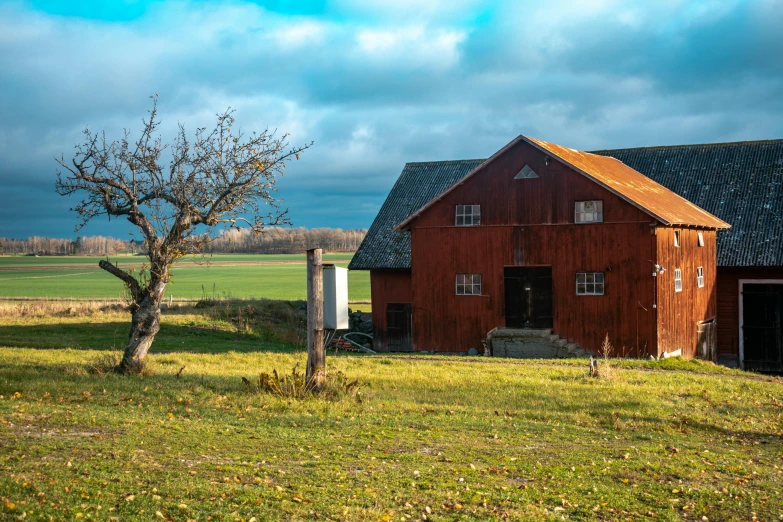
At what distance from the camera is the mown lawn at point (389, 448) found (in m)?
8.39

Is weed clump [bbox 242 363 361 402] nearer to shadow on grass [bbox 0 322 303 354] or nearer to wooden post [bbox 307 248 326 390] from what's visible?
wooden post [bbox 307 248 326 390]

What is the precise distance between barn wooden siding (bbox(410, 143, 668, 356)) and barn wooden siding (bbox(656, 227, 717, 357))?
2.37 ft

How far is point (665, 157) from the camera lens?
127ft

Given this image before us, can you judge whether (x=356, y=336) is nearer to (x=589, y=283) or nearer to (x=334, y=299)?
(x=589, y=283)

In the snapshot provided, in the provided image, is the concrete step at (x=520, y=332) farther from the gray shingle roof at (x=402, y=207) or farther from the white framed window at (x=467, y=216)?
the gray shingle roof at (x=402, y=207)

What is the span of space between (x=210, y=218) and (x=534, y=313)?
14851mm

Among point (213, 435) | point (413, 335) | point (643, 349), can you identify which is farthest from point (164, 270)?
point (643, 349)

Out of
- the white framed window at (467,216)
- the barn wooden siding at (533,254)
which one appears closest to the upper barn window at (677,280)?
the barn wooden siding at (533,254)

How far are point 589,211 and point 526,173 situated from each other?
2735mm

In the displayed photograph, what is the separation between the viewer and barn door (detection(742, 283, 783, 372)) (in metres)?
31.4

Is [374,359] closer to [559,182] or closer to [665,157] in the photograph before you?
[559,182]

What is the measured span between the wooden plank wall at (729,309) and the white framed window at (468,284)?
1036cm

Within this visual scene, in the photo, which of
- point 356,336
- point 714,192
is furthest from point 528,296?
point 714,192

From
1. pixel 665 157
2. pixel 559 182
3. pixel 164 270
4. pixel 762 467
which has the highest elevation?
pixel 665 157
